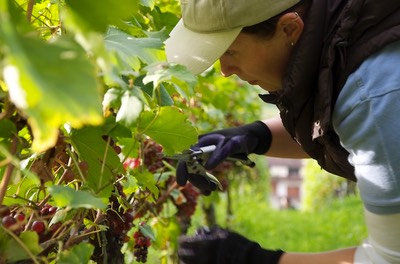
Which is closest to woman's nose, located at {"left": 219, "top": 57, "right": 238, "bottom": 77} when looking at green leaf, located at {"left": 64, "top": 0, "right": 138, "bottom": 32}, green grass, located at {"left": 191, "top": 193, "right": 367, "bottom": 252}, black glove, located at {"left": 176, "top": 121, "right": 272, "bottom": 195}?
black glove, located at {"left": 176, "top": 121, "right": 272, "bottom": 195}

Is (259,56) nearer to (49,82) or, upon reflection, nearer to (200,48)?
(200,48)

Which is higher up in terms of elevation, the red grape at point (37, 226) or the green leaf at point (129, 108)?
the green leaf at point (129, 108)

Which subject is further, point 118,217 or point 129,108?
point 118,217

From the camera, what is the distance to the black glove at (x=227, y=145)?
209cm

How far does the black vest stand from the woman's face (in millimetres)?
41

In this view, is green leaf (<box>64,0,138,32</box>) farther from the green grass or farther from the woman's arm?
the green grass

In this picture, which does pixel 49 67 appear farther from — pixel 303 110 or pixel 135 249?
pixel 135 249

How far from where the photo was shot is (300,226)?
840 cm

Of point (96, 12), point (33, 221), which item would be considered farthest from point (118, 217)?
point (96, 12)

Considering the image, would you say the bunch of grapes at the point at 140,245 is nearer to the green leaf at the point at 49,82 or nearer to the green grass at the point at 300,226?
the green leaf at the point at 49,82

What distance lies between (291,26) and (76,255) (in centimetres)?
90

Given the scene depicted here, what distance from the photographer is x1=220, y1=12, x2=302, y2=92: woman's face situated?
169 cm

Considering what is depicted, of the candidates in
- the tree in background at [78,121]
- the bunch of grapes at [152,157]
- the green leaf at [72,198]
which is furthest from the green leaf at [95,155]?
the bunch of grapes at [152,157]

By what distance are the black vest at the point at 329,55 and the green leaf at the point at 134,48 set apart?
506 mm
